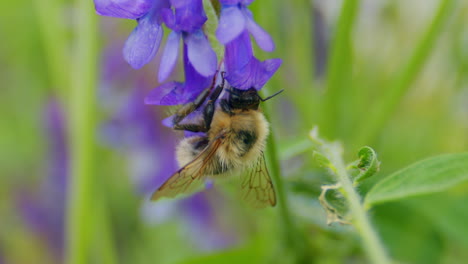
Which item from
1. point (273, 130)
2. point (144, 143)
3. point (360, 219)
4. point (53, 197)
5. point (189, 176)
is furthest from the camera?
point (53, 197)

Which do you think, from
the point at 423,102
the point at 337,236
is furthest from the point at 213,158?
the point at 423,102

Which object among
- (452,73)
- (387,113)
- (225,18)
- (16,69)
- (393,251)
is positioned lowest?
(393,251)

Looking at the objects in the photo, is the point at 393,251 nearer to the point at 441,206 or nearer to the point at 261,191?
the point at 441,206

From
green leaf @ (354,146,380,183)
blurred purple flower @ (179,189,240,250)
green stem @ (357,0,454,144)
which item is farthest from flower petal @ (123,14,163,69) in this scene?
blurred purple flower @ (179,189,240,250)

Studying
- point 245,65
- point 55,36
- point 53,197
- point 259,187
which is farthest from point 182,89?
point 53,197

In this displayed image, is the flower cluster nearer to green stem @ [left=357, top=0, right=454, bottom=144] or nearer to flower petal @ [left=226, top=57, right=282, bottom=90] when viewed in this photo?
flower petal @ [left=226, top=57, right=282, bottom=90]

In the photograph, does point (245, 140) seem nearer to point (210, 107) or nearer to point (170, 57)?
point (210, 107)

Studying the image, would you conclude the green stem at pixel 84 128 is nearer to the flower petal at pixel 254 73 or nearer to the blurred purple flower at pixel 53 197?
the flower petal at pixel 254 73
